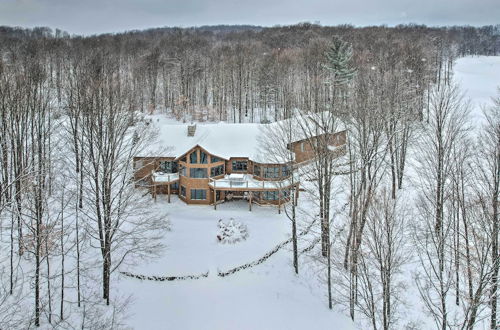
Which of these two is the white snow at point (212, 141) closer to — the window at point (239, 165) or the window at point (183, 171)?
the window at point (239, 165)

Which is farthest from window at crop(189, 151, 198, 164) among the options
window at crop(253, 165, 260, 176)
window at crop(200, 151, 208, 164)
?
window at crop(253, 165, 260, 176)

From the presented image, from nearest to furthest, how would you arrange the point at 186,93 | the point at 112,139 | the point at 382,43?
the point at 112,139, the point at 186,93, the point at 382,43

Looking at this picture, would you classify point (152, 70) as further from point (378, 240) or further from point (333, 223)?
point (378, 240)

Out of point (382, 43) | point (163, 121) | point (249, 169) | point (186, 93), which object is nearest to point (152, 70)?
point (186, 93)

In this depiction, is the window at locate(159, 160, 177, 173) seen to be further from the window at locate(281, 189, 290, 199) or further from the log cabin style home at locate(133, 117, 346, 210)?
the window at locate(281, 189, 290, 199)

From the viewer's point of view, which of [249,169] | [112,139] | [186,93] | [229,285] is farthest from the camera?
[186,93]

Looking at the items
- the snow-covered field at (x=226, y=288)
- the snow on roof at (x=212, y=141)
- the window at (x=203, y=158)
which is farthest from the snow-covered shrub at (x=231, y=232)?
the snow on roof at (x=212, y=141)
